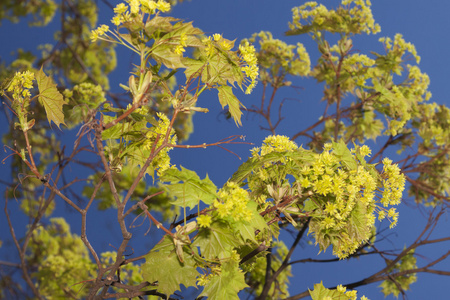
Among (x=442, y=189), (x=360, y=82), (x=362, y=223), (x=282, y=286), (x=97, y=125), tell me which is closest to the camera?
(x=97, y=125)

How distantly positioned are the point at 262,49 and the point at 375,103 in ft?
2.24

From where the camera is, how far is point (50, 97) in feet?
2.42

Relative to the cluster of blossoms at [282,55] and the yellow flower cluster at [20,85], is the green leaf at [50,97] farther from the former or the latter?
the cluster of blossoms at [282,55]

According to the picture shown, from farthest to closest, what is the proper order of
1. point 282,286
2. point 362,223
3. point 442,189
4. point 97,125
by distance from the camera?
point 442,189
point 282,286
point 362,223
point 97,125

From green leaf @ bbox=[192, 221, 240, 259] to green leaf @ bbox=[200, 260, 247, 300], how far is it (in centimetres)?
3

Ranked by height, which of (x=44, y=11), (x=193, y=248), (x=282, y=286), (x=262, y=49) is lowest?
(x=193, y=248)

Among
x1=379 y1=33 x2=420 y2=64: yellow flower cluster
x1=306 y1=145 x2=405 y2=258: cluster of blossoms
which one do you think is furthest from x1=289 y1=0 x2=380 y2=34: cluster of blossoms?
x1=306 y1=145 x2=405 y2=258: cluster of blossoms

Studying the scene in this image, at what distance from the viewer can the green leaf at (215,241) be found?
0.60 metres

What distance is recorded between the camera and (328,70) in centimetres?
214

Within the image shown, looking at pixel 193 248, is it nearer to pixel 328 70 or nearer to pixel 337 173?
pixel 337 173

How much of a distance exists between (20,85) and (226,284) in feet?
1.59

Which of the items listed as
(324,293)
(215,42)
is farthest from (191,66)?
(324,293)

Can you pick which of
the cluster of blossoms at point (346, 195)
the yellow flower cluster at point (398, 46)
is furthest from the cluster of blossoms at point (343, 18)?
the cluster of blossoms at point (346, 195)

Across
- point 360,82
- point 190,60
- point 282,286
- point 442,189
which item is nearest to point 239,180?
point 190,60
